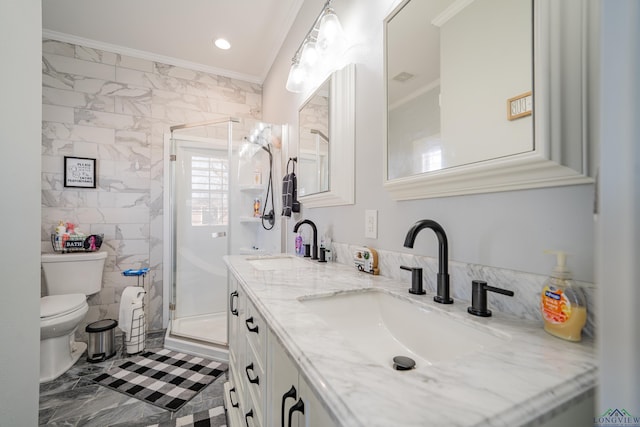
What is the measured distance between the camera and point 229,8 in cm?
197

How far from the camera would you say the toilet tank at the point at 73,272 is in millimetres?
2061

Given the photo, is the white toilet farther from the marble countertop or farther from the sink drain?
the sink drain

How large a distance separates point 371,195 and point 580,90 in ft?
2.35

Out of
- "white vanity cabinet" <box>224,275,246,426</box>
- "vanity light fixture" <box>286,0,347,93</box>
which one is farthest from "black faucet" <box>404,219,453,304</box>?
"vanity light fixture" <box>286,0,347,93</box>

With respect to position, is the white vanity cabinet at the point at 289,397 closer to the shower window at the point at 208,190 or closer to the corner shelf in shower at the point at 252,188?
the corner shelf in shower at the point at 252,188

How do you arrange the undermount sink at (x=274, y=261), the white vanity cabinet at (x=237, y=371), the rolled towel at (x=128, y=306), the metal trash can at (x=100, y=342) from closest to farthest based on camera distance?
the white vanity cabinet at (x=237, y=371) → the undermount sink at (x=274, y=261) → the metal trash can at (x=100, y=342) → the rolled towel at (x=128, y=306)

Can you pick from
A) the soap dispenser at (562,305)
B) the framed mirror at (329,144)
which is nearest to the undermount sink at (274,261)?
the framed mirror at (329,144)

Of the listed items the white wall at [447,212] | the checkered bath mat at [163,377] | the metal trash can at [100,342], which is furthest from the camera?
the metal trash can at [100,342]

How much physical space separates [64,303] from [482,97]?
2676mm

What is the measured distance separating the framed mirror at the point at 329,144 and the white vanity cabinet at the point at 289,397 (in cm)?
81

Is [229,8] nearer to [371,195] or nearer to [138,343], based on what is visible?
[371,195]

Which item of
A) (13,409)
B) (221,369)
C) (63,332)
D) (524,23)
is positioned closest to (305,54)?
(524,23)

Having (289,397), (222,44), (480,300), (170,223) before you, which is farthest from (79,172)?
(480,300)

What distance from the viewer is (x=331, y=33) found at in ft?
4.42
